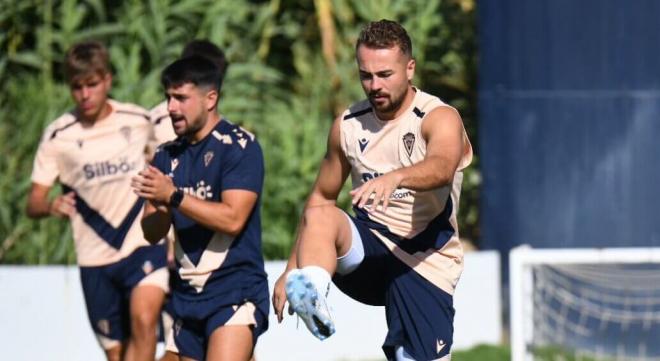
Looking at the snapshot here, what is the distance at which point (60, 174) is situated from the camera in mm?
10086

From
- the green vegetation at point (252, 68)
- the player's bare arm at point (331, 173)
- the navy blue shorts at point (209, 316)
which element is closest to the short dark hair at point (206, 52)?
the navy blue shorts at point (209, 316)

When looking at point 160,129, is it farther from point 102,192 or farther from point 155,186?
point 155,186

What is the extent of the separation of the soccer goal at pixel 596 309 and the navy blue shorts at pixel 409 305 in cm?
414

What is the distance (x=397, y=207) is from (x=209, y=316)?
1.20 metres

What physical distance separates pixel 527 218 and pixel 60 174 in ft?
15.7

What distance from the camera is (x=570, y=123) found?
43.9 feet

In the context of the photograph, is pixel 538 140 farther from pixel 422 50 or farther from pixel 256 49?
pixel 256 49

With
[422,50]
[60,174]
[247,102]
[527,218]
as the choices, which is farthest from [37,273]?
[422,50]

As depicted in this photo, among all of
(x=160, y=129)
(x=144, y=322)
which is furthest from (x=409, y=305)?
(x=160, y=129)

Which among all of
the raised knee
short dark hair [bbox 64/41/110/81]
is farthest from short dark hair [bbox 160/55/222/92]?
short dark hair [bbox 64/41/110/81]

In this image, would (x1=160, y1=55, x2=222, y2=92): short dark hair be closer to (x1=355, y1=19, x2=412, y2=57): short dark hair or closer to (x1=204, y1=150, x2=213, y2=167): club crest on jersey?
(x1=204, y1=150, x2=213, y2=167): club crest on jersey

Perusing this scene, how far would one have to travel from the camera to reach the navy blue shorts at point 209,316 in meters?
7.99

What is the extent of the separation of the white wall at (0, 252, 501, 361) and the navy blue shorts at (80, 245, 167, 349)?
5.32 feet

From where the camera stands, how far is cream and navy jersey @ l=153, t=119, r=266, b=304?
803cm
